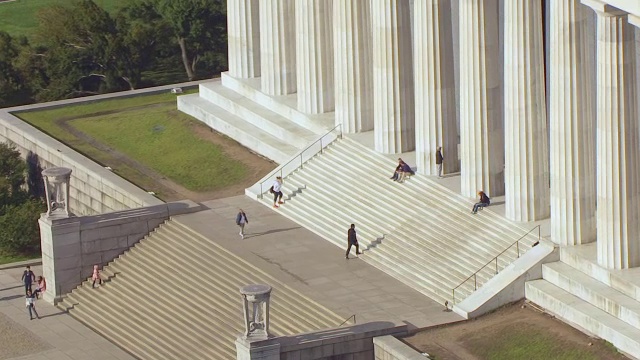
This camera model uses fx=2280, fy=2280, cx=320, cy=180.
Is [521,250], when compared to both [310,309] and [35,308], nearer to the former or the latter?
[310,309]

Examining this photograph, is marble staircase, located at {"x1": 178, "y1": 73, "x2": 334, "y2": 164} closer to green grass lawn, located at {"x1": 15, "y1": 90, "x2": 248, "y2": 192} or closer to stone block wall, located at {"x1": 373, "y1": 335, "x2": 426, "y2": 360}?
green grass lawn, located at {"x1": 15, "y1": 90, "x2": 248, "y2": 192}

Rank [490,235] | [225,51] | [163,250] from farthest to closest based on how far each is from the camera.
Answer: [225,51] → [163,250] → [490,235]

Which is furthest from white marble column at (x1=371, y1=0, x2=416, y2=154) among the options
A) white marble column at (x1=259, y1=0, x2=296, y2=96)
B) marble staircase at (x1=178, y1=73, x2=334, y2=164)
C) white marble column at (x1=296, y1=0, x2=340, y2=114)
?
white marble column at (x1=259, y1=0, x2=296, y2=96)

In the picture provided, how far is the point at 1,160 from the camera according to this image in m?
115

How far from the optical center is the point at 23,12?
6506 inches

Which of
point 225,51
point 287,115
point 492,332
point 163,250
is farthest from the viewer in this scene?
point 225,51

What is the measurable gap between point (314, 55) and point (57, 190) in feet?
49.4

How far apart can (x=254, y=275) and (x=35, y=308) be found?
11.3m

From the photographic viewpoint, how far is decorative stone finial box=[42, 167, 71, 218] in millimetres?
100375

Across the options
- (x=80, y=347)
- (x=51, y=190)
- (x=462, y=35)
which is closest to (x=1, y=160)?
(x=51, y=190)

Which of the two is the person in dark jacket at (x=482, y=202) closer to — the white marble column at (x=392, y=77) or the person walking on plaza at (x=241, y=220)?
the white marble column at (x=392, y=77)

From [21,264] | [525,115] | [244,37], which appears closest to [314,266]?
[525,115]

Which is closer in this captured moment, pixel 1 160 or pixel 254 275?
pixel 254 275

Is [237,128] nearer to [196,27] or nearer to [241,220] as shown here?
[241,220]
